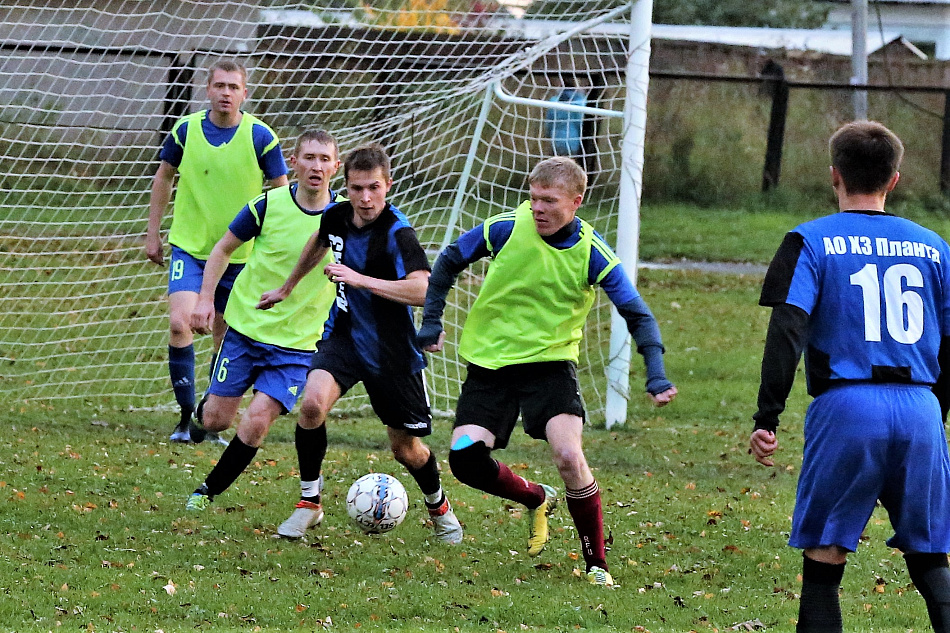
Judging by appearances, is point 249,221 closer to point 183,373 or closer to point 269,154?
point 269,154

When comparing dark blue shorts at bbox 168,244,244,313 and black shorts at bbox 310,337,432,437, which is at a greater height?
dark blue shorts at bbox 168,244,244,313

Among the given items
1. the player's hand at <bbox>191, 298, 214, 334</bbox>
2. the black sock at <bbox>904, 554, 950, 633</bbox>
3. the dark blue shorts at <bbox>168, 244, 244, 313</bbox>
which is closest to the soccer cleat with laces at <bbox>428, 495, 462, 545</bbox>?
the player's hand at <bbox>191, 298, 214, 334</bbox>

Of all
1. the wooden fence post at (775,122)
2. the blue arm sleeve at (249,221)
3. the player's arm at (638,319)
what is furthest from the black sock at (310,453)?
the wooden fence post at (775,122)

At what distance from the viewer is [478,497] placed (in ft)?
23.1

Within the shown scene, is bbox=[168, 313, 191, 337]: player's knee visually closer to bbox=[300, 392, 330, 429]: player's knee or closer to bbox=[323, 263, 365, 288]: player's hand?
bbox=[300, 392, 330, 429]: player's knee

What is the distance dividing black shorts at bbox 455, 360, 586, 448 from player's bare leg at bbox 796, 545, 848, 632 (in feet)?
5.14

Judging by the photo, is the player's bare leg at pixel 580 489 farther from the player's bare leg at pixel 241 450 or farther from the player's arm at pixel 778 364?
the player's bare leg at pixel 241 450

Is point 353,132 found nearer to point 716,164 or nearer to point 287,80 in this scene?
point 287,80

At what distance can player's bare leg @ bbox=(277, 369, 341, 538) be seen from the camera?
5754 millimetres

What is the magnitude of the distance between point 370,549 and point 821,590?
8.11 feet

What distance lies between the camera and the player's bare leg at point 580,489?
514 centimetres

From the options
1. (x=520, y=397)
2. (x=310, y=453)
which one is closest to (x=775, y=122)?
(x=310, y=453)

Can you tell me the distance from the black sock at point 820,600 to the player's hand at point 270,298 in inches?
117

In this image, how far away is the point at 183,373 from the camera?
7.88 m
